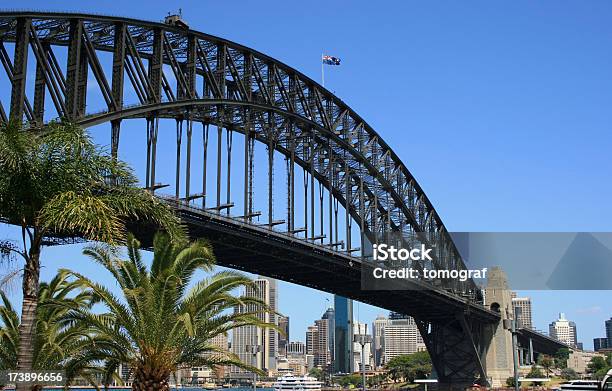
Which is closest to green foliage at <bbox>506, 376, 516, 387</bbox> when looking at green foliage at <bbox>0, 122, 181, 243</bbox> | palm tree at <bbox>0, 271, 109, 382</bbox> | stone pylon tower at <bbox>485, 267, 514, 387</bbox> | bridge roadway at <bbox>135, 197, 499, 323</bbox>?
stone pylon tower at <bbox>485, 267, 514, 387</bbox>

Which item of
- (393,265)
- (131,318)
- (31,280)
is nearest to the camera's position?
(31,280)

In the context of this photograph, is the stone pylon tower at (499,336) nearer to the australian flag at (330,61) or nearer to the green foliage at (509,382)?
the green foliage at (509,382)

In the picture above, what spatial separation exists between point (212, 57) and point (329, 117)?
2169 cm

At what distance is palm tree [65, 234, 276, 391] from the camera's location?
25.0m

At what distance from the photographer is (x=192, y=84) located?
5906cm

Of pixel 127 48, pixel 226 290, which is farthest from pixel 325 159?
pixel 226 290

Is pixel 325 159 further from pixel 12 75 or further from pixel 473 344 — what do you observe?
pixel 12 75

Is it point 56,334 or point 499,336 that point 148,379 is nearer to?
point 56,334

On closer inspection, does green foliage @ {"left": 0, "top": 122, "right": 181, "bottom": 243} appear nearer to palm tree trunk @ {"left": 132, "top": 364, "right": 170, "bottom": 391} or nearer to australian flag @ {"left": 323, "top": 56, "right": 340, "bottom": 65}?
palm tree trunk @ {"left": 132, "top": 364, "right": 170, "bottom": 391}

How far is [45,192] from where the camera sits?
816 inches

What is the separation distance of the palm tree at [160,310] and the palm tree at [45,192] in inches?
137

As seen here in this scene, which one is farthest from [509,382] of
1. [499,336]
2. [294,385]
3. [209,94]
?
[209,94]

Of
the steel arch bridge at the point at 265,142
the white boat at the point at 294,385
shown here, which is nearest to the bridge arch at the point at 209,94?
the steel arch bridge at the point at 265,142

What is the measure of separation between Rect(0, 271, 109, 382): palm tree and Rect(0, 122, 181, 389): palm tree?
491 cm
